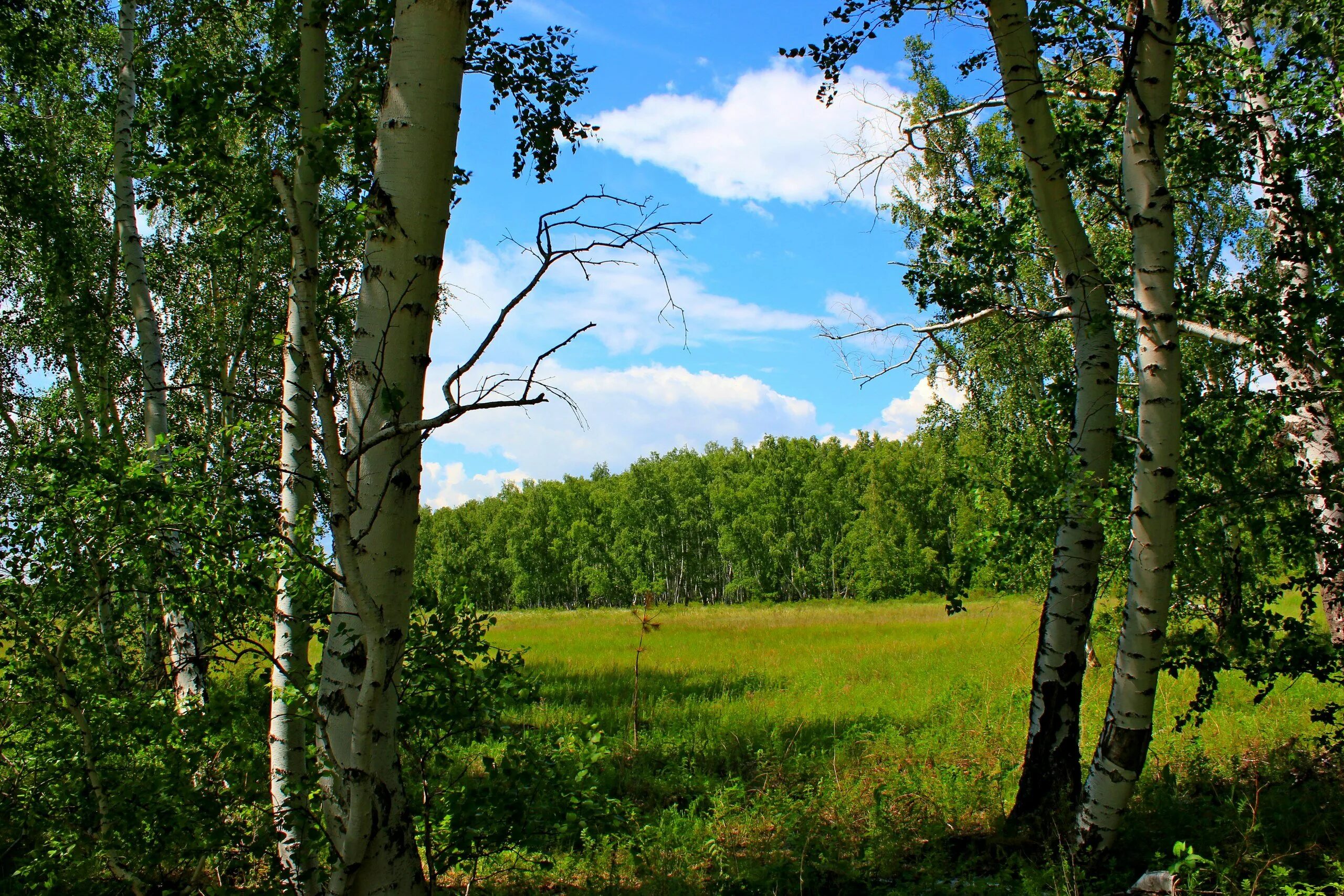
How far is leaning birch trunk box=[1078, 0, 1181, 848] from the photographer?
3.64 meters

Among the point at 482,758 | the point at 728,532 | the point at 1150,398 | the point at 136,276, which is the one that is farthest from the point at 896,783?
the point at 728,532

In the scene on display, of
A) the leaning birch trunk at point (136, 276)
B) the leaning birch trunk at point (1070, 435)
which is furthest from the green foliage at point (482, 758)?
the leaning birch trunk at point (136, 276)

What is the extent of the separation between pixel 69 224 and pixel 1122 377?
13.6m

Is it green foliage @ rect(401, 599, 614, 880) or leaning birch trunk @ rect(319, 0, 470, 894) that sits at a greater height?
leaning birch trunk @ rect(319, 0, 470, 894)

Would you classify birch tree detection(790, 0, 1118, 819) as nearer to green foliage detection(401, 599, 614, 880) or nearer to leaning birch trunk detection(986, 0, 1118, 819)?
leaning birch trunk detection(986, 0, 1118, 819)

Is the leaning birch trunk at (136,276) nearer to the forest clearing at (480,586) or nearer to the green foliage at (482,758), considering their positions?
the forest clearing at (480,586)

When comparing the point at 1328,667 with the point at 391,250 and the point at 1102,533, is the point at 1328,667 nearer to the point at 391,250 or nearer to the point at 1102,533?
the point at 1102,533

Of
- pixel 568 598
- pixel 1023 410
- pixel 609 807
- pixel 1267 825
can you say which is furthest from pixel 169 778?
pixel 568 598

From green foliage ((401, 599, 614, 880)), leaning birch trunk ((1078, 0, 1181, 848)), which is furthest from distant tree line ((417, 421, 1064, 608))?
green foliage ((401, 599, 614, 880))

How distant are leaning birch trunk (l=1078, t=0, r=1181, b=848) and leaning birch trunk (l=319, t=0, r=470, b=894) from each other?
→ 3304mm

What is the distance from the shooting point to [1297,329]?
4.09 metres

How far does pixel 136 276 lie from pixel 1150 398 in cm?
762

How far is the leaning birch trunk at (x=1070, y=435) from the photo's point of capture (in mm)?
4145

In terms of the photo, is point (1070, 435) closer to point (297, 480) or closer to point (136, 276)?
point (297, 480)
